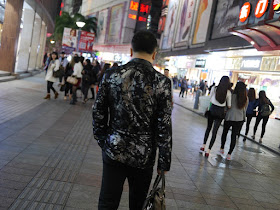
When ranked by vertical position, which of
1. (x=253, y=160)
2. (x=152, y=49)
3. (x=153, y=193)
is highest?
(x=152, y=49)

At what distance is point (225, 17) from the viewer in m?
24.8

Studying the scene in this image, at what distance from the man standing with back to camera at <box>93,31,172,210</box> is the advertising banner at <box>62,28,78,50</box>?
72.1ft

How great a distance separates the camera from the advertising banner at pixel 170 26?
132 ft

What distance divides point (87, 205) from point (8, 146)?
2.34 m

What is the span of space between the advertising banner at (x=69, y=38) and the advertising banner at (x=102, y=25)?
48541 millimetres

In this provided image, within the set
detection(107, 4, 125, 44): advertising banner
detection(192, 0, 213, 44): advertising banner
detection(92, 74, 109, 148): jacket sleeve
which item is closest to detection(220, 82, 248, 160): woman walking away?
detection(92, 74, 109, 148): jacket sleeve

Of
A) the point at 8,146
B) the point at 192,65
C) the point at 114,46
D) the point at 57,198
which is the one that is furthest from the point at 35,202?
the point at 114,46

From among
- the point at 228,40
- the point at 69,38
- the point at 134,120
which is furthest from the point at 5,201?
the point at 228,40

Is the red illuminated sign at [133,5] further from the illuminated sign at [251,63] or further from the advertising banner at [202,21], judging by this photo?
the illuminated sign at [251,63]

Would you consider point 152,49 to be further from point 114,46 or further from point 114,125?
point 114,46

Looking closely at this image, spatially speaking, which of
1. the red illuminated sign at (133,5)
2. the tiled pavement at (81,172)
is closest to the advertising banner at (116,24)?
the red illuminated sign at (133,5)

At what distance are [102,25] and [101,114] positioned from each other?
73941mm

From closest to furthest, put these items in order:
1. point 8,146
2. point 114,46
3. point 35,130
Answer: point 8,146, point 35,130, point 114,46

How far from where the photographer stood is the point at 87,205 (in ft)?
12.0
